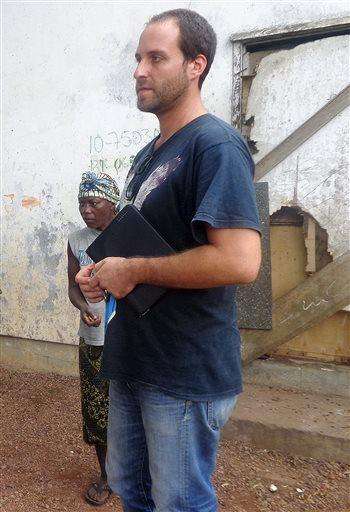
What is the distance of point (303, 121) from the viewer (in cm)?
345

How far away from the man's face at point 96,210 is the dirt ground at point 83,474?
4.96 ft

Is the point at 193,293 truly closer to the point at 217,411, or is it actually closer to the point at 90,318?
the point at 217,411

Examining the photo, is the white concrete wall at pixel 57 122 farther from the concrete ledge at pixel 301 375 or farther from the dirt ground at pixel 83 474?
the concrete ledge at pixel 301 375

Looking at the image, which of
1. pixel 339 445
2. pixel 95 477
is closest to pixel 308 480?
pixel 339 445

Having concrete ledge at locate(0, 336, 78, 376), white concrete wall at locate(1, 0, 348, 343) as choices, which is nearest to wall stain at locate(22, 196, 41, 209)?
white concrete wall at locate(1, 0, 348, 343)

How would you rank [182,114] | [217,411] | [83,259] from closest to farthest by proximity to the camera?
[217,411]
[182,114]
[83,259]

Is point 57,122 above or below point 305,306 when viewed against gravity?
above

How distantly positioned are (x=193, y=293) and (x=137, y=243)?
0.77ft

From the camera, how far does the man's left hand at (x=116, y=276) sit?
1.42 metres

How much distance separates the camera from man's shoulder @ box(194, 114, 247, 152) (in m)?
1.34

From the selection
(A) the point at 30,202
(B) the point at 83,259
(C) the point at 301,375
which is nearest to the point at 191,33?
(B) the point at 83,259

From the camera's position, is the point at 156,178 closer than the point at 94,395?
Yes

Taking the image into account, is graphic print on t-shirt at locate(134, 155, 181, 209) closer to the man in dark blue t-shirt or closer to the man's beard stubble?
the man in dark blue t-shirt

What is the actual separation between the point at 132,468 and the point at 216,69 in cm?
296
